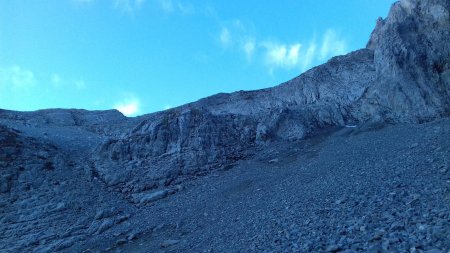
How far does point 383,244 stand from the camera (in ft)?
26.3

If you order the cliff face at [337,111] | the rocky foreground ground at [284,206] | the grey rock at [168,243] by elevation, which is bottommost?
the grey rock at [168,243]

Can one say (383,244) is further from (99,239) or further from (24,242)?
(24,242)

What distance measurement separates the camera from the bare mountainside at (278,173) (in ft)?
35.3

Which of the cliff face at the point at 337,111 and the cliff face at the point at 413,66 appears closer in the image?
the cliff face at the point at 413,66

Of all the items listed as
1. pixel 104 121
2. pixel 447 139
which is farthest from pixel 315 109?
pixel 104 121

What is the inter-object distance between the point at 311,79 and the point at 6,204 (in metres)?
29.3

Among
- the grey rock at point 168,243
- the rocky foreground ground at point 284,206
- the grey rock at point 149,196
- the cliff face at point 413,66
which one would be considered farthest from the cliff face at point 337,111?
the grey rock at point 168,243

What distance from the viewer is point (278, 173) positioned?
2084 cm

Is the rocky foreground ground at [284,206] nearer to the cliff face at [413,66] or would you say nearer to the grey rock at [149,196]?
the grey rock at [149,196]

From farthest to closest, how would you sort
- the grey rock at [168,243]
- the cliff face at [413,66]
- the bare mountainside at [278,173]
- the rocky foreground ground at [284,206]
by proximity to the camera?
the cliff face at [413,66]
the grey rock at [168,243]
the bare mountainside at [278,173]
the rocky foreground ground at [284,206]

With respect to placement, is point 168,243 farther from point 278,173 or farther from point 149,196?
point 278,173

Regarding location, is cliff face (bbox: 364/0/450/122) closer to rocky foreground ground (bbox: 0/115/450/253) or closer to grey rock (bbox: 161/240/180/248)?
rocky foreground ground (bbox: 0/115/450/253)

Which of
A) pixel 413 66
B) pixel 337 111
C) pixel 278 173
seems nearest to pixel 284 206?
pixel 278 173

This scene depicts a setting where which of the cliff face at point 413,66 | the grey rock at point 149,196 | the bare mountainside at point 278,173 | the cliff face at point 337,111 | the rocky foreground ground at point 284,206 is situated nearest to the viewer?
the rocky foreground ground at point 284,206
